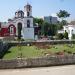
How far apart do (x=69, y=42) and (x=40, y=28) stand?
154 ft

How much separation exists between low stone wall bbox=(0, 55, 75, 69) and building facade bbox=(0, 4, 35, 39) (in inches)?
2069

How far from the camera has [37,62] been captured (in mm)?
21562

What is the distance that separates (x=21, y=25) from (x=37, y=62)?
192 ft

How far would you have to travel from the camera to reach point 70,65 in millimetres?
22562

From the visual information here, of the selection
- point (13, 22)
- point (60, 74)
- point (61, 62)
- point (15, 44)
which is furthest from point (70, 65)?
point (13, 22)

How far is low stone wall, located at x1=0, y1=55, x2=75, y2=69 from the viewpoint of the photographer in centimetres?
2088

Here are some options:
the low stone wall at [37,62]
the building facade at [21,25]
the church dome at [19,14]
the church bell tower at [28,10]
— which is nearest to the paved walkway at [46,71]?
the low stone wall at [37,62]

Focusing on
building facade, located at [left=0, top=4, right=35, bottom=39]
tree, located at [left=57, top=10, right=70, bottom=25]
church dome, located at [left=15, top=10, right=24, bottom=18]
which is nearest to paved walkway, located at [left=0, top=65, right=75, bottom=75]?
building facade, located at [left=0, top=4, right=35, bottom=39]

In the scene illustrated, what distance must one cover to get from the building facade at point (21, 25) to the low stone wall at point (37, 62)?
172 feet

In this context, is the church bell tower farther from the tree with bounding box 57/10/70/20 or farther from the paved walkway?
the paved walkway

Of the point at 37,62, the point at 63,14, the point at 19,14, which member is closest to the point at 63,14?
the point at 63,14

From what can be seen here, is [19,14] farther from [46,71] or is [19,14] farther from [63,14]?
[46,71]

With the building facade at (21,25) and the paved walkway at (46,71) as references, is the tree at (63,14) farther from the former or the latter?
the paved walkway at (46,71)

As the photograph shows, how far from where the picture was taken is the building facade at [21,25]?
249ft
